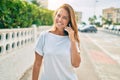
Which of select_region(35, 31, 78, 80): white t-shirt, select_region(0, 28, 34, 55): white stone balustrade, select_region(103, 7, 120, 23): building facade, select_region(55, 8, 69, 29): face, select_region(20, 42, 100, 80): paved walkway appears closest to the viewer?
select_region(35, 31, 78, 80): white t-shirt

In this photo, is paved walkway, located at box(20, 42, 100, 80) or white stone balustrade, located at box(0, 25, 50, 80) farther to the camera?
paved walkway, located at box(20, 42, 100, 80)

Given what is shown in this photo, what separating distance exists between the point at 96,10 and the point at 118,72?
11413cm

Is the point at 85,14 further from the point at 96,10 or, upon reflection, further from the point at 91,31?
the point at 91,31

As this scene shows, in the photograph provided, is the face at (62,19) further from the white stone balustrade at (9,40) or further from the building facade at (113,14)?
the building facade at (113,14)

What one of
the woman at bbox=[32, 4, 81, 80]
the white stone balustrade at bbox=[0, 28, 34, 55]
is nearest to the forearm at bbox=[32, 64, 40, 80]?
the woman at bbox=[32, 4, 81, 80]

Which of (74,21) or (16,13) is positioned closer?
(74,21)

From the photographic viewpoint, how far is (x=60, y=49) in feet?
9.89

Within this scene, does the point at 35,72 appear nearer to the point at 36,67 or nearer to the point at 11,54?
the point at 36,67

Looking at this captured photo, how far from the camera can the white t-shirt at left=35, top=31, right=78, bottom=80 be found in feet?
9.83

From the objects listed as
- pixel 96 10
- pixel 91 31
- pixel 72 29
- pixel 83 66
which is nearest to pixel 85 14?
pixel 96 10

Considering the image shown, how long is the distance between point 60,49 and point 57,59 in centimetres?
10

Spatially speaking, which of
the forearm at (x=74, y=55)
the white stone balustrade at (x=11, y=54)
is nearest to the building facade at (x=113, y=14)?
the white stone balustrade at (x=11, y=54)

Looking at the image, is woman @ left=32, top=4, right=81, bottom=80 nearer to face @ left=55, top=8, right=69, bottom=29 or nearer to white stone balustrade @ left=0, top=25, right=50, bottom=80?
face @ left=55, top=8, right=69, bottom=29

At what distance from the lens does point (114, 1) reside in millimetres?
110625
